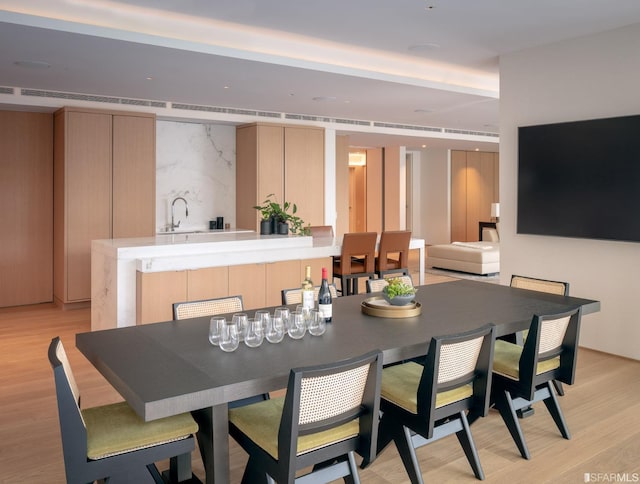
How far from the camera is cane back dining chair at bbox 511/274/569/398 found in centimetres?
391

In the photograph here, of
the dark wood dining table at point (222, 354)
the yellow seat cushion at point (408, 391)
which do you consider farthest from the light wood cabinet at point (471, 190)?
the yellow seat cushion at point (408, 391)

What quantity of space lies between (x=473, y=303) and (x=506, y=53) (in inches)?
132

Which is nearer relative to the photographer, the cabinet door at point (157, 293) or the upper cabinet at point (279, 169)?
the cabinet door at point (157, 293)

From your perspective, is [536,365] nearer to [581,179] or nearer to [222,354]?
[222,354]

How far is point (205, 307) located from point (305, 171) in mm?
5806

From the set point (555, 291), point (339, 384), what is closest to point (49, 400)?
point (339, 384)

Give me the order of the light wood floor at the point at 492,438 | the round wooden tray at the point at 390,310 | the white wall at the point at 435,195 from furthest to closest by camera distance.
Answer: the white wall at the point at 435,195
the round wooden tray at the point at 390,310
the light wood floor at the point at 492,438

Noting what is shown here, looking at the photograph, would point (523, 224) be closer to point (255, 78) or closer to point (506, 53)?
point (506, 53)

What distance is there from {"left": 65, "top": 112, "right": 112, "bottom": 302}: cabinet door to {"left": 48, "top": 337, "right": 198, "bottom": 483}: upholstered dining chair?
5.12 metres

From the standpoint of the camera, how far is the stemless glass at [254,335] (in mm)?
2558

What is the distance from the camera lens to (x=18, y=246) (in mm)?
7332

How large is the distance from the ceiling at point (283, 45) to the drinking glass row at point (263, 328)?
2.79m

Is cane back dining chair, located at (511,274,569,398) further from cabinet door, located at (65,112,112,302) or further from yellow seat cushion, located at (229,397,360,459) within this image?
cabinet door, located at (65,112,112,302)

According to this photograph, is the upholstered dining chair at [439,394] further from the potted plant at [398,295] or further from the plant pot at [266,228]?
the plant pot at [266,228]
